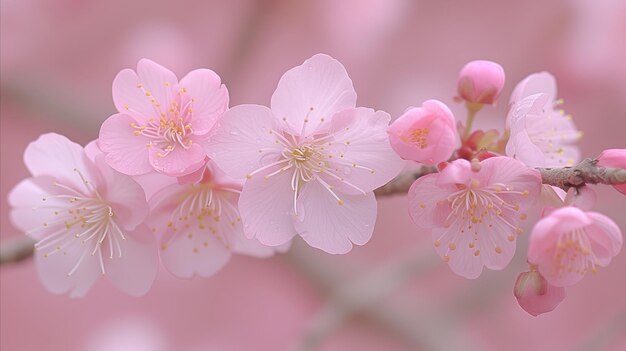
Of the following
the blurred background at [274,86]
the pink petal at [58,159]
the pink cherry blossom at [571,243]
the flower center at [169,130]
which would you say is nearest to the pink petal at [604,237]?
the pink cherry blossom at [571,243]

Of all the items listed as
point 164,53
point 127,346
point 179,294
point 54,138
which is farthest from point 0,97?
point 54,138

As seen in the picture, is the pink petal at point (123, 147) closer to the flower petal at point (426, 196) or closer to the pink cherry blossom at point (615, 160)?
the flower petal at point (426, 196)

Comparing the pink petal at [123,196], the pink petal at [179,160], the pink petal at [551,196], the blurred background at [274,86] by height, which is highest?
the pink petal at [551,196]

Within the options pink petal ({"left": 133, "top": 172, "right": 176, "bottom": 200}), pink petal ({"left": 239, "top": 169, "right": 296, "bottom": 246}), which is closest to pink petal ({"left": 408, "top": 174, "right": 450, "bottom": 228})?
pink petal ({"left": 239, "top": 169, "right": 296, "bottom": 246})

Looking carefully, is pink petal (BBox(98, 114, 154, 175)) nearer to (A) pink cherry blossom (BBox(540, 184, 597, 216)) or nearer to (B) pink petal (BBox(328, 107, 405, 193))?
(B) pink petal (BBox(328, 107, 405, 193))

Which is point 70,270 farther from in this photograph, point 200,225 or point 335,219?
point 335,219
